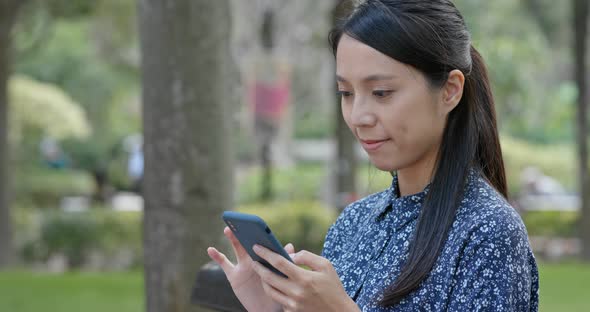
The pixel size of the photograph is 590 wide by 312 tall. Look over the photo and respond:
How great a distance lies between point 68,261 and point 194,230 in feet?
30.0

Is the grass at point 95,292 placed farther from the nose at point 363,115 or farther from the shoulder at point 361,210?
the nose at point 363,115

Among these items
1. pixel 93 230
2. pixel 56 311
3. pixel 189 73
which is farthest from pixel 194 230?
pixel 93 230

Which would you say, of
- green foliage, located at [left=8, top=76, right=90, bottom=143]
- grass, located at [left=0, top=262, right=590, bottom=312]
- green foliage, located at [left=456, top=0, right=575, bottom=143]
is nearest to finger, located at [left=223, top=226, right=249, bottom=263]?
grass, located at [left=0, top=262, right=590, bottom=312]

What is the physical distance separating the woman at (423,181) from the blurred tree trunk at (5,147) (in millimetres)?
9998

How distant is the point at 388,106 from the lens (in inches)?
88.5

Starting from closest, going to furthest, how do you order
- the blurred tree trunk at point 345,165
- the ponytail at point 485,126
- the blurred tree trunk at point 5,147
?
the ponytail at point 485,126, the blurred tree trunk at point 5,147, the blurred tree trunk at point 345,165

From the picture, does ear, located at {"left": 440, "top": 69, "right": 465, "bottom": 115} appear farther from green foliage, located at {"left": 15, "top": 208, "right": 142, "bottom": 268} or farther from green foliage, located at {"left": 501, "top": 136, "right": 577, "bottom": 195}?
green foliage, located at {"left": 501, "top": 136, "right": 577, "bottom": 195}

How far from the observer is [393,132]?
226cm

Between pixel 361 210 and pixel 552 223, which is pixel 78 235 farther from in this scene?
pixel 361 210

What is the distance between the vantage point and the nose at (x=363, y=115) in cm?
226

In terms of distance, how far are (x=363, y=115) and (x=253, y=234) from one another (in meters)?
0.37

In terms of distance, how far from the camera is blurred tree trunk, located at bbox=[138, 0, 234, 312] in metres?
4.93

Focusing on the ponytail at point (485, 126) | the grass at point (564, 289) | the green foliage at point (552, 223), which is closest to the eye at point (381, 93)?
the ponytail at point (485, 126)

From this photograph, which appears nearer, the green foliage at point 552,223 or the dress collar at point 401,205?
the dress collar at point 401,205
